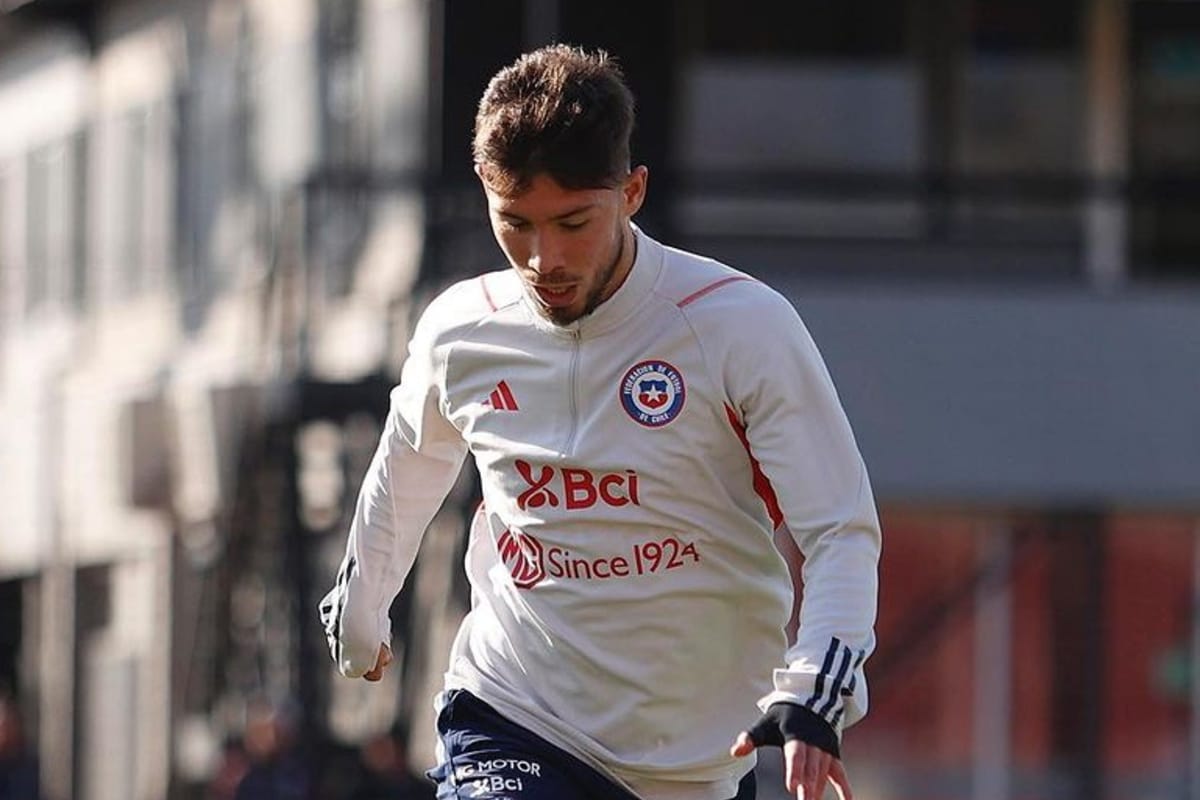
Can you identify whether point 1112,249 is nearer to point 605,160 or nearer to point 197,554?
point 197,554

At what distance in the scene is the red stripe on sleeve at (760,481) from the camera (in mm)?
6883

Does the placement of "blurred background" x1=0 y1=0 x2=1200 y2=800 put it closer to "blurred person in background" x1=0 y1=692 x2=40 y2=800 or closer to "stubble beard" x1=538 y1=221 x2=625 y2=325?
"blurred person in background" x1=0 y1=692 x2=40 y2=800

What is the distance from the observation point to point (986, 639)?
79.4ft

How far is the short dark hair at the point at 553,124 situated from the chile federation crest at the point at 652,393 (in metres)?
0.43

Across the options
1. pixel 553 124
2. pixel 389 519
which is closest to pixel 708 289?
pixel 553 124

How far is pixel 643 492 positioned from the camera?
22.9 feet

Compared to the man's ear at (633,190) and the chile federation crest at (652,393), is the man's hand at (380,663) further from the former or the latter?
the man's ear at (633,190)

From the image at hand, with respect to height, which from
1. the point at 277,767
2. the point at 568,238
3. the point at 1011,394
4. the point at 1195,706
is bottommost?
the point at 1195,706

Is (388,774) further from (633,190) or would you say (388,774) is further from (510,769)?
(633,190)

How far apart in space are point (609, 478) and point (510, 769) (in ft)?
1.97

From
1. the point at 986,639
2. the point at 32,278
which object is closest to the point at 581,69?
the point at 986,639

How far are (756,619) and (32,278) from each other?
1176 inches

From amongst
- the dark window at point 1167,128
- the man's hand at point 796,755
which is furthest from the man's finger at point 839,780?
the dark window at point 1167,128

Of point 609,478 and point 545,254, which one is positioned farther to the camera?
point 609,478
